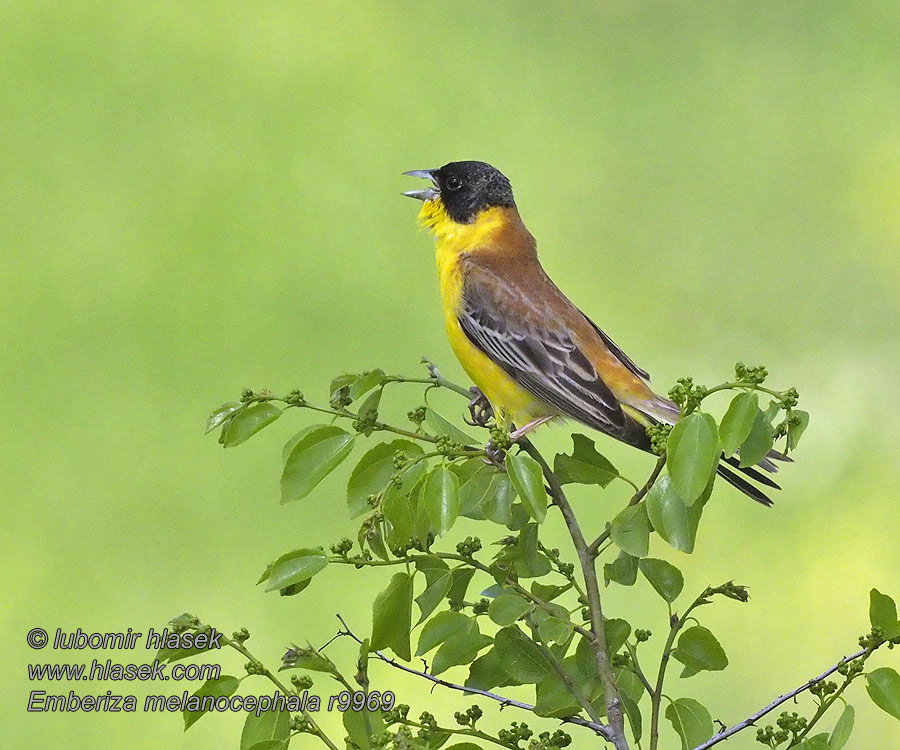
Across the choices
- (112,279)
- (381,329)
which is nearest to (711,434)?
(381,329)

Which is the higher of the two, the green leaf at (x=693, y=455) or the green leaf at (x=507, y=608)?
the green leaf at (x=693, y=455)

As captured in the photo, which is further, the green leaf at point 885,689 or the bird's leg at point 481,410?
Result: the bird's leg at point 481,410

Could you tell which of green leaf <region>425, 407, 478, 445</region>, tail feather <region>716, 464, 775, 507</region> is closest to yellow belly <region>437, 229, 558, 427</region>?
tail feather <region>716, 464, 775, 507</region>

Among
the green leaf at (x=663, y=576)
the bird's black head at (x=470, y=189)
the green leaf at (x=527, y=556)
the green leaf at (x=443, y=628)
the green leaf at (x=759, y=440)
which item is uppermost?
the bird's black head at (x=470, y=189)

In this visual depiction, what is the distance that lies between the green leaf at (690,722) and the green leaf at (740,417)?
0.37 m

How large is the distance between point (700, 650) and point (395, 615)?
14.5 inches

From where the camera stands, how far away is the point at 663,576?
4.58 feet

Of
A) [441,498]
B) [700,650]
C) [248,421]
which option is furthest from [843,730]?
[248,421]

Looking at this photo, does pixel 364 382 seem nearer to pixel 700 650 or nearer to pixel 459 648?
pixel 459 648

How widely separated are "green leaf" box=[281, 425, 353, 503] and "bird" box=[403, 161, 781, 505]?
791mm

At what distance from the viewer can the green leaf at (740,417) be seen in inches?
47.6

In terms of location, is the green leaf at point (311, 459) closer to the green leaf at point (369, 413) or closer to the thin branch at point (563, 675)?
the green leaf at point (369, 413)

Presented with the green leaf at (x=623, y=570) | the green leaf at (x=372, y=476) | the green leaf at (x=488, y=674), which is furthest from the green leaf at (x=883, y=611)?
the green leaf at (x=372, y=476)

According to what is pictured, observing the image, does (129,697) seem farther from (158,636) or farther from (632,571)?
(632,571)
